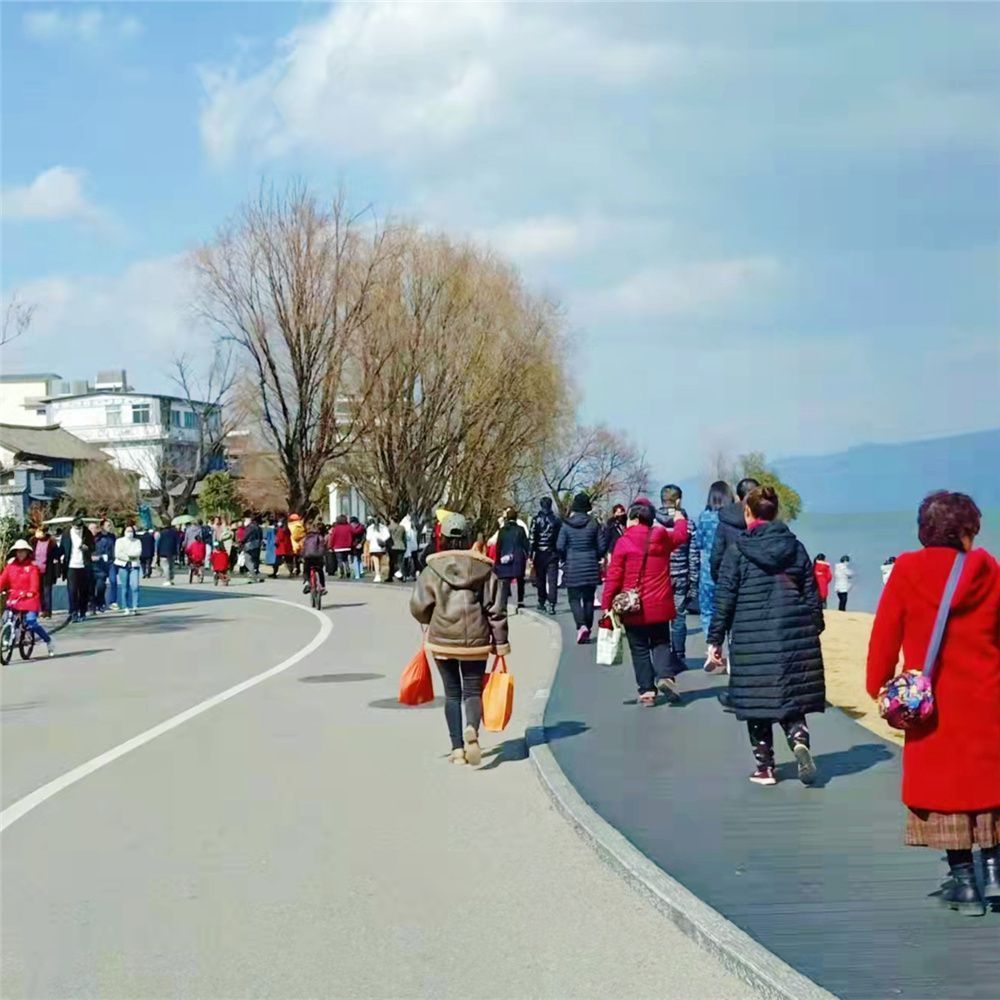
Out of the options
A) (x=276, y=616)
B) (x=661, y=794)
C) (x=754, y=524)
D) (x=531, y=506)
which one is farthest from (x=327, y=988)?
(x=531, y=506)

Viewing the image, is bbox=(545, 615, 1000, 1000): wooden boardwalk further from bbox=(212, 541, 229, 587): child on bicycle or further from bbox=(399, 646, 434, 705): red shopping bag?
bbox=(212, 541, 229, 587): child on bicycle

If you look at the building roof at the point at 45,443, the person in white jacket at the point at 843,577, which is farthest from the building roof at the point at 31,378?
the person in white jacket at the point at 843,577

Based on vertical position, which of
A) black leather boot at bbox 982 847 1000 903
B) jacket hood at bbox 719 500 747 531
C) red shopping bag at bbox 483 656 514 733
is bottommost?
black leather boot at bbox 982 847 1000 903

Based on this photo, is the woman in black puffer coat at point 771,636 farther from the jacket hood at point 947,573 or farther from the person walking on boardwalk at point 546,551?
the person walking on boardwalk at point 546,551

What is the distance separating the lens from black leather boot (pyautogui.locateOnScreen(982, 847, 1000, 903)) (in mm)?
6051

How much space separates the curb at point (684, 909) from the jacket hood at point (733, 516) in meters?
4.42

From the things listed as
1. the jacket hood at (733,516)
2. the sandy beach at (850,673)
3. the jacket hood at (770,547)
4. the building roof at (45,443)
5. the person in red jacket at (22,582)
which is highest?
the building roof at (45,443)

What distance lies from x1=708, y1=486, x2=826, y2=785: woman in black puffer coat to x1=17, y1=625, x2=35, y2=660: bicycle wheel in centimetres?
1412

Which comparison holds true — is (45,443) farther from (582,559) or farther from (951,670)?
(951,670)

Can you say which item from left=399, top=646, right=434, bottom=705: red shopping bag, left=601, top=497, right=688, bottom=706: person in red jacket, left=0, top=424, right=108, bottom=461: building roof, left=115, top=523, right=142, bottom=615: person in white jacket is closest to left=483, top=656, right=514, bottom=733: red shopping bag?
left=399, top=646, right=434, bottom=705: red shopping bag

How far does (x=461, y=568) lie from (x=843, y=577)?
117 ft

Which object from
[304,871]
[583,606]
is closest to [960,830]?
[304,871]

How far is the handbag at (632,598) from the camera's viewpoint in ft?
41.6

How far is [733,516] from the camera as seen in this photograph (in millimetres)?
13695
